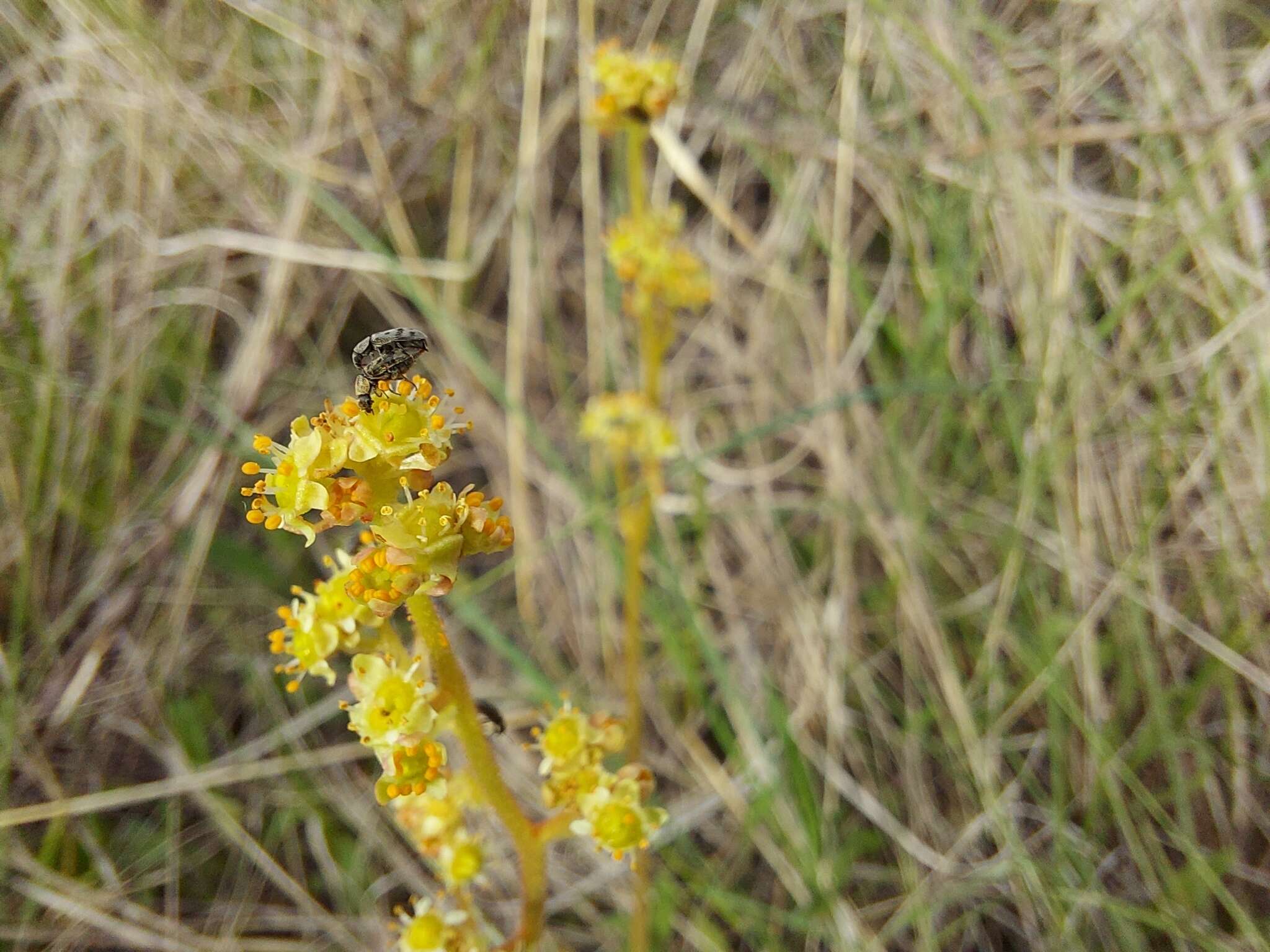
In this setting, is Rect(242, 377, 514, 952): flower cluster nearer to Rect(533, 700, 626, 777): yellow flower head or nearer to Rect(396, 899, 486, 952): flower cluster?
Rect(396, 899, 486, 952): flower cluster

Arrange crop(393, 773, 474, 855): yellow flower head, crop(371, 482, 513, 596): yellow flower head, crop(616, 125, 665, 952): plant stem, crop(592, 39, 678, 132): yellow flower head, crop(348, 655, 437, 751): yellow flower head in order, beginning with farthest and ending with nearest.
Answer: crop(616, 125, 665, 952): plant stem
crop(592, 39, 678, 132): yellow flower head
crop(393, 773, 474, 855): yellow flower head
crop(348, 655, 437, 751): yellow flower head
crop(371, 482, 513, 596): yellow flower head

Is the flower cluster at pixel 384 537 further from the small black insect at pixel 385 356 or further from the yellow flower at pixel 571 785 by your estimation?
the yellow flower at pixel 571 785

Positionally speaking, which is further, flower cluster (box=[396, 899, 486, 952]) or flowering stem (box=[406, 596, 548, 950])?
flower cluster (box=[396, 899, 486, 952])

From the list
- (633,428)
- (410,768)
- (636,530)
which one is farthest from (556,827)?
(633,428)

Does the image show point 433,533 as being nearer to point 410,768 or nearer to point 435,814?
point 410,768

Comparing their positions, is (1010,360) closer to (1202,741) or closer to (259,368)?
(1202,741)

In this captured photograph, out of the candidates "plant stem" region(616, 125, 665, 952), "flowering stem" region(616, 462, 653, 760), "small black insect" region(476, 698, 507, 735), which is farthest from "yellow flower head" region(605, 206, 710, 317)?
"small black insect" region(476, 698, 507, 735)

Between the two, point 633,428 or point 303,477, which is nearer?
point 303,477

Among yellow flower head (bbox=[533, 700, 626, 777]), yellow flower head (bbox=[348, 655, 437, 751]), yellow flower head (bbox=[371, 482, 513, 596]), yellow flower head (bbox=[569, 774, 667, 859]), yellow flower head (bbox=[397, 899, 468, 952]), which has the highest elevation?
yellow flower head (bbox=[371, 482, 513, 596])
